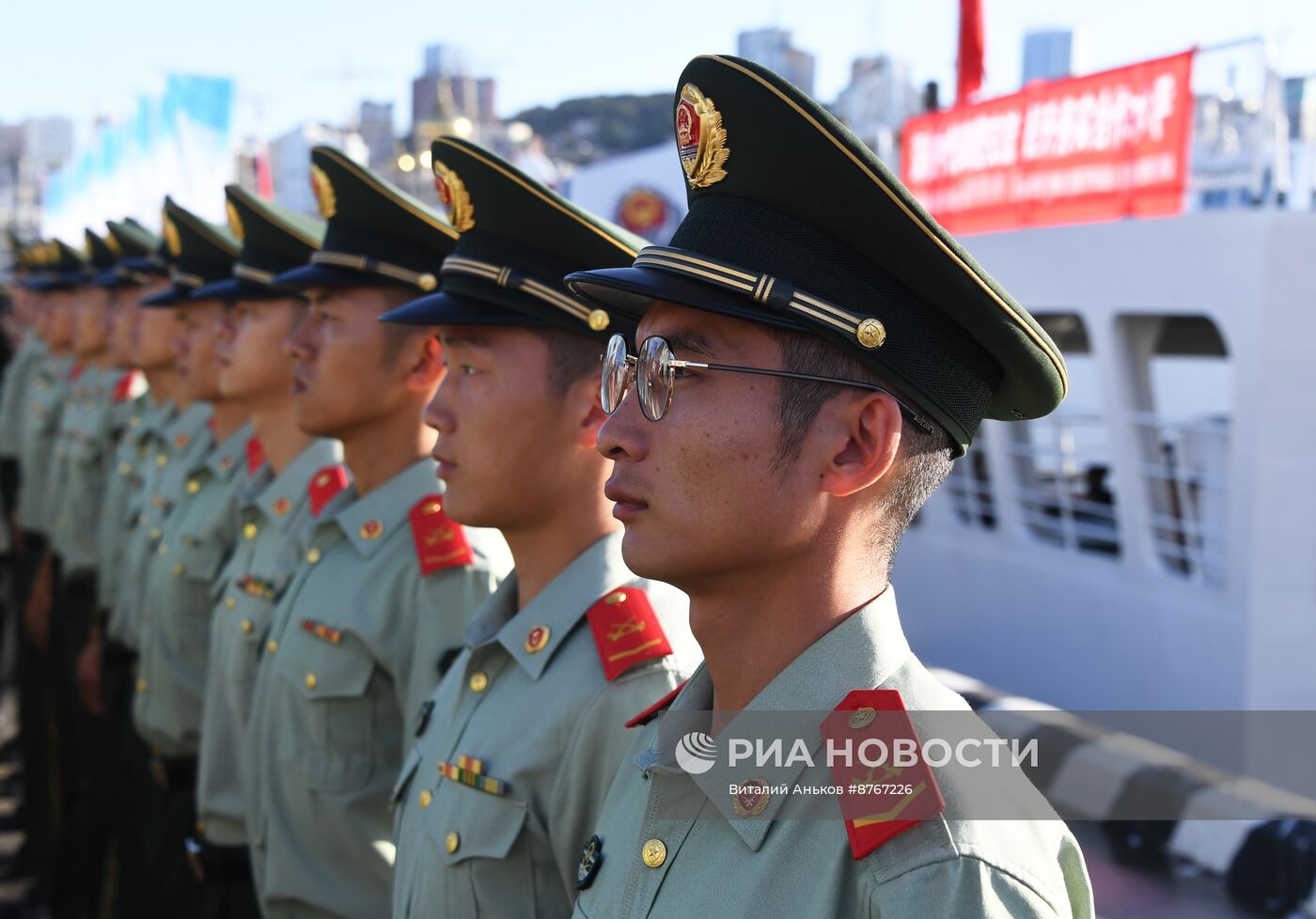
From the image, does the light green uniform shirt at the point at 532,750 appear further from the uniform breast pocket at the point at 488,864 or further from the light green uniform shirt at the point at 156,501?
the light green uniform shirt at the point at 156,501

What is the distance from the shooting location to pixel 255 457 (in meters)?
4.70

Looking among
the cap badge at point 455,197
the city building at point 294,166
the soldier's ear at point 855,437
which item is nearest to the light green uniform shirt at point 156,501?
the cap badge at point 455,197

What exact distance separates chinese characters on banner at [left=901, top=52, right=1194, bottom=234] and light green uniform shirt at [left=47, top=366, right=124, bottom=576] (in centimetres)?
489

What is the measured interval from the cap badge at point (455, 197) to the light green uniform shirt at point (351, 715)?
68 centimetres

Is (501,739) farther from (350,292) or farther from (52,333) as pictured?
(52,333)

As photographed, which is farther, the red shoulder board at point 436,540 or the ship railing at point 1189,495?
the ship railing at point 1189,495

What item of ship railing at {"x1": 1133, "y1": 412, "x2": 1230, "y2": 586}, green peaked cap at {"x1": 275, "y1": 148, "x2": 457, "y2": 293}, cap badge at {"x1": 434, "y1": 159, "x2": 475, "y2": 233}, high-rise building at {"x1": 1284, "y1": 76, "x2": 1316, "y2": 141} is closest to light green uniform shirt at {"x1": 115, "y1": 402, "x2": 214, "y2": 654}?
green peaked cap at {"x1": 275, "y1": 148, "x2": 457, "y2": 293}

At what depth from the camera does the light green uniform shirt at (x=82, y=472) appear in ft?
25.2

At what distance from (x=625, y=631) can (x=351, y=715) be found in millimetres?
931

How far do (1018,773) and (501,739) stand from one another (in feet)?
3.14

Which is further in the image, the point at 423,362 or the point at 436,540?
the point at 423,362

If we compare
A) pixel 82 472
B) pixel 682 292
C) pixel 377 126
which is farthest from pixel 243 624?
pixel 377 126

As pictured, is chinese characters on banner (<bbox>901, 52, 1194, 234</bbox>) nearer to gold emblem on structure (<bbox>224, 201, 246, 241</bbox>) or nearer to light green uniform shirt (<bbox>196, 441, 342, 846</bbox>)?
gold emblem on structure (<bbox>224, 201, 246, 241</bbox>)

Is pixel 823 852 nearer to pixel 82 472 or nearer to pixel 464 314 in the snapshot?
pixel 464 314
